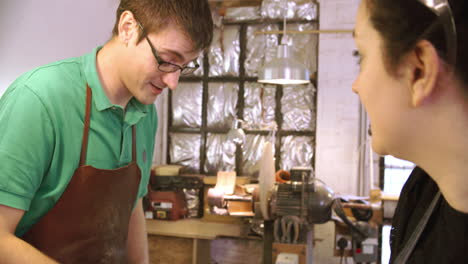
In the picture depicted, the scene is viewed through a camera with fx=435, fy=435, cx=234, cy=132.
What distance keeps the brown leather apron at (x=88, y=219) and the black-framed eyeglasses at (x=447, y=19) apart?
1.05 metres

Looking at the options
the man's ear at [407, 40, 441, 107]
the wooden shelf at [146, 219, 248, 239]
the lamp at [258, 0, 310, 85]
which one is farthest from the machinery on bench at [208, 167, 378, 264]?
the man's ear at [407, 40, 441, 107]

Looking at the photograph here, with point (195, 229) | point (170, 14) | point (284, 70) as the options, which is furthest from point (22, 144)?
point (195, 229)

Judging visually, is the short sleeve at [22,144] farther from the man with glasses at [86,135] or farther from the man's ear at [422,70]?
the man's ear at [422,70]

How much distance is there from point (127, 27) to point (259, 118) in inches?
133

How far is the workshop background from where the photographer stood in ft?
13.7

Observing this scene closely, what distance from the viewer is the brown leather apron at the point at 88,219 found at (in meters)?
1.29

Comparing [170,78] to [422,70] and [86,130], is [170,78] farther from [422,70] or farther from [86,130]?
[422,70]

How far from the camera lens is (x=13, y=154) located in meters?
1.11

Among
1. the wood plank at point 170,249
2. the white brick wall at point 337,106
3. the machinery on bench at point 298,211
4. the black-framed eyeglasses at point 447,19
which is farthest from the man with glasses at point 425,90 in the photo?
the white brick wall at point 337,106

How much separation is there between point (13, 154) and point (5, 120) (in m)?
0.09

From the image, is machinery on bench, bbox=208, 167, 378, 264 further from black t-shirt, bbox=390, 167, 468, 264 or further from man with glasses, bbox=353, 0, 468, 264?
man with glasses, bbox=353, 0, 468, 264

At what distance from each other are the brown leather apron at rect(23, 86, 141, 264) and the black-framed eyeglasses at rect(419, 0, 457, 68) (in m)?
1.05

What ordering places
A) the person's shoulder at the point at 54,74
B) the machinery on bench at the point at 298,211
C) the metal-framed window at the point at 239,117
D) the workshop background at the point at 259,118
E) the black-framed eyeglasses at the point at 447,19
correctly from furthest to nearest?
the metal-framed window at the point at 239,117
the workshop background at the point at 259,118
the machinery on bench at the point at 298,211
the person's shoulder at the point at 54,74
the black-framed eyeglasses at the point at 447,19

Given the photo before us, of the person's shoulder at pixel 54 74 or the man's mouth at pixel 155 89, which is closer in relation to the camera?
the person's shoulder at pixel 54 74
